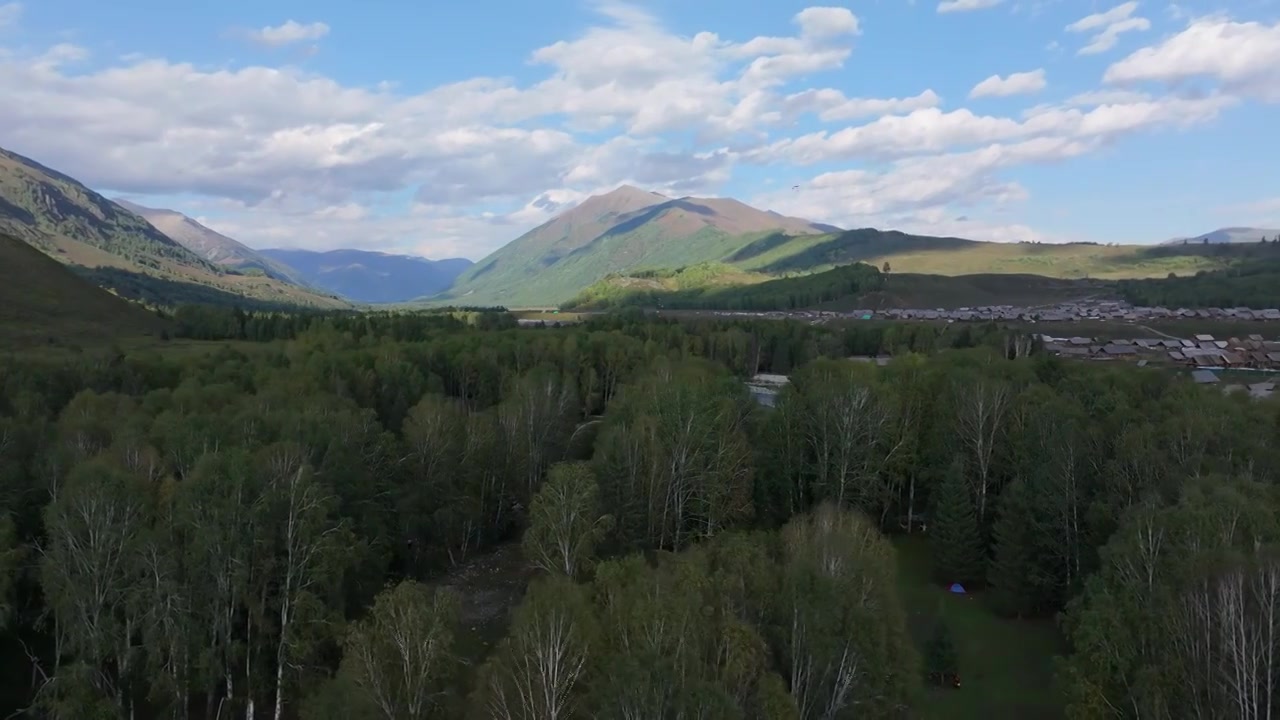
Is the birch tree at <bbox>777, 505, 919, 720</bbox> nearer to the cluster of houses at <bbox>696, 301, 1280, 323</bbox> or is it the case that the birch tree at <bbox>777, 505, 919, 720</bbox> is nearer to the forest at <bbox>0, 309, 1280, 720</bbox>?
the forest at <bbox>0, 309, 1280, 720</bbox>

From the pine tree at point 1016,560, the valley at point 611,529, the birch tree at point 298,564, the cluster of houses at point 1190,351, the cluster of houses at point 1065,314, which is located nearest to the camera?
the valley at point 611,529

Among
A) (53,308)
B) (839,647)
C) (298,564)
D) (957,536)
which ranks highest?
(53,308)

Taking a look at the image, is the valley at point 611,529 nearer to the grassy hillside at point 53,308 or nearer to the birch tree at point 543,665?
the birch tree at point 543,665

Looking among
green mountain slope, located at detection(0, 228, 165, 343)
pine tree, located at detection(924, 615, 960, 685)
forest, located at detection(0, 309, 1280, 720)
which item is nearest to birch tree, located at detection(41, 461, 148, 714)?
forest, located at detection(0, 309, 1280, 720)

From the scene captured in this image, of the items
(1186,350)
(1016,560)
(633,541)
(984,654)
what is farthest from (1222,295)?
(633,541)

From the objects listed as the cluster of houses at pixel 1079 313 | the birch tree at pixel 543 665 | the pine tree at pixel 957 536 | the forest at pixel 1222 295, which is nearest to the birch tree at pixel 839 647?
the birch tree at pixel 543 665

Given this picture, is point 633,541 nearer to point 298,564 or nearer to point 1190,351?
point 298,564

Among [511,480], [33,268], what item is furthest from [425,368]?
[33,268]
